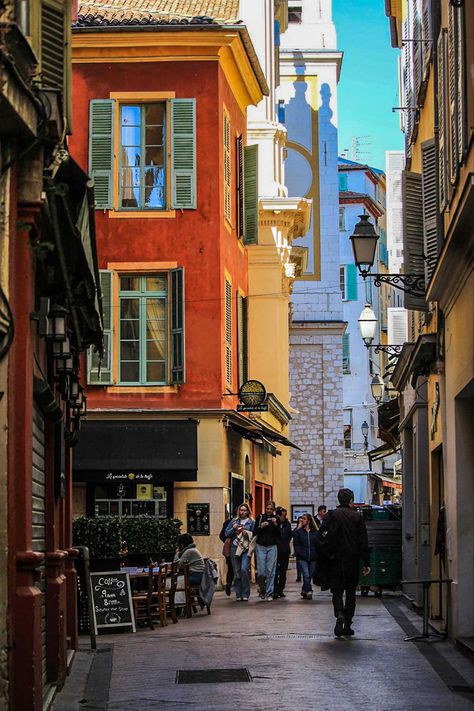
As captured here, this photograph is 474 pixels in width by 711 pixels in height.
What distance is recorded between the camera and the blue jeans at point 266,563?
2678 cm

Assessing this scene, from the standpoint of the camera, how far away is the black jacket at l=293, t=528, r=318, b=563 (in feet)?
93.2

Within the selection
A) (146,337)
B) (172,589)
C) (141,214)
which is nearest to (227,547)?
(146,337)

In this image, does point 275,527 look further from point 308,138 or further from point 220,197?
point 308,138

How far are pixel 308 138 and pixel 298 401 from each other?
10.4 m

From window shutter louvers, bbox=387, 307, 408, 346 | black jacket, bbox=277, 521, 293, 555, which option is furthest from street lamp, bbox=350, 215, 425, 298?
window shutter louvers, bbox=387, 307, 408, 346

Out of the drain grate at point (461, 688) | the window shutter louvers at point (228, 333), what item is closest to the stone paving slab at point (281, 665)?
the drain grate at point (461, 688)

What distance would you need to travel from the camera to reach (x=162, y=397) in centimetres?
3052

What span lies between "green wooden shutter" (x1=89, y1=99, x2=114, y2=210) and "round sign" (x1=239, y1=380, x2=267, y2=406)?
4.64 m

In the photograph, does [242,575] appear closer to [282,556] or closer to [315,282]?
[282,556]

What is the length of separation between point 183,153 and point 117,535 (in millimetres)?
11445

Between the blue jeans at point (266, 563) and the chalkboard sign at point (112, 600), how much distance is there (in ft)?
24.0

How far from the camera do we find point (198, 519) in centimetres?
3005

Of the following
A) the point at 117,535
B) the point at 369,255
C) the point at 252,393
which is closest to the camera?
the point at 369,255

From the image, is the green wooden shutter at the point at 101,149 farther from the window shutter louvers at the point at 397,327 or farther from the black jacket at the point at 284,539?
the window shutter louvers at the point at 397,327
